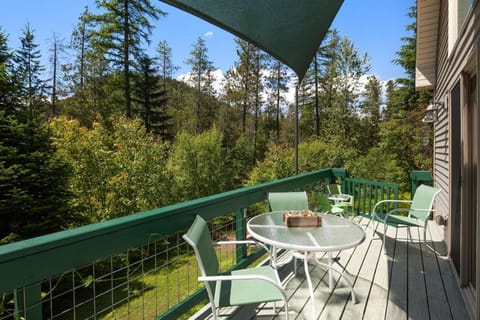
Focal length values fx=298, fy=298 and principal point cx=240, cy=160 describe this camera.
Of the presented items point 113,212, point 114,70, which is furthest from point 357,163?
point 114,70

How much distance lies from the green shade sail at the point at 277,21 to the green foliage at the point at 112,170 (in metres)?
9.42

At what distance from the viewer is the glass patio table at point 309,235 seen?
214cm

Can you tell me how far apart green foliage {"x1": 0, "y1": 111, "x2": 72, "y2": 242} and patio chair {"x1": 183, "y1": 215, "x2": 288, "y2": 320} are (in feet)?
22.8

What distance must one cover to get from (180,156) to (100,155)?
522cm

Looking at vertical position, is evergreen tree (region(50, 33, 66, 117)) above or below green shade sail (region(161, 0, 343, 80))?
above

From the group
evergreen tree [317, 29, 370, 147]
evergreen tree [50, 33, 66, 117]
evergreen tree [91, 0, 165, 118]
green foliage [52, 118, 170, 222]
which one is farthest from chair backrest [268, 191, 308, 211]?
evergreen tree [50, 33, 66, 117]

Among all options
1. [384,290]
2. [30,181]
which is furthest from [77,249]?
[30,181]

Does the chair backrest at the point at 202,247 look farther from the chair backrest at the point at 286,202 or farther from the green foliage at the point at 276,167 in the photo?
the green foliage at the point at 276,167

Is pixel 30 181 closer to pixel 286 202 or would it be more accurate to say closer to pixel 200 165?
pixel 286 202

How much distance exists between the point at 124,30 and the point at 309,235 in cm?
1498

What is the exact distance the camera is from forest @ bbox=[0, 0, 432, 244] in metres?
7.95

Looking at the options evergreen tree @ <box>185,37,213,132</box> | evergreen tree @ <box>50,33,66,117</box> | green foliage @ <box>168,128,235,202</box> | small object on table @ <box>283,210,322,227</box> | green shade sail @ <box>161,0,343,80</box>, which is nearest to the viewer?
green shade sail @ <box>161,0,343,80</box>

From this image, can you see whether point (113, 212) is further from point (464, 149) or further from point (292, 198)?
point (464, 149)

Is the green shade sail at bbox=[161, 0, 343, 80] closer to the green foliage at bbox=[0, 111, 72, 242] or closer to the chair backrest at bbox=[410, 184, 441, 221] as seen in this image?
the chair backrest at bbox=[410, 184, 441, 221]
